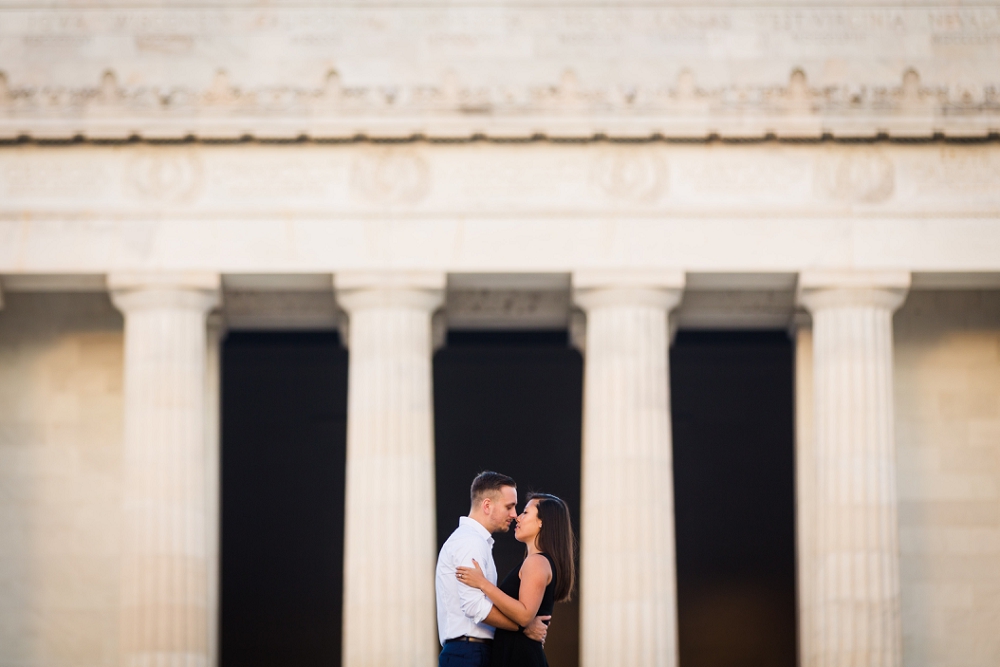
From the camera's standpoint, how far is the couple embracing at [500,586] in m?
20.6

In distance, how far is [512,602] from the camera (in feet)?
67.2

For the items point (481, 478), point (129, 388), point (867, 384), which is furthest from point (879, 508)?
point (481, 478)

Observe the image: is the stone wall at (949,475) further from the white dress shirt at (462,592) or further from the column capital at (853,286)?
the white dress shirt at (462,592)

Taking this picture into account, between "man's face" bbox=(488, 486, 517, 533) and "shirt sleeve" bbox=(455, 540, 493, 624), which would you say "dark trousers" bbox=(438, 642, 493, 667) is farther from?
"man's face" bbox=(488, 486, 517, 533)

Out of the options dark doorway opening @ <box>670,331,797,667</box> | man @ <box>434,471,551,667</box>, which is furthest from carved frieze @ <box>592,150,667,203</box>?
man @ <box>434,471,551,667</box>

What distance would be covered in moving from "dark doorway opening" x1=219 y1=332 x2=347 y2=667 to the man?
3820 centimetres

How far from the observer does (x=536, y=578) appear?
20562 millimetres

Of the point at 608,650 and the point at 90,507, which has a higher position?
the point at 90,507

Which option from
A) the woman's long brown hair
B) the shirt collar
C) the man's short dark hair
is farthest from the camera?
the man's short dark hair

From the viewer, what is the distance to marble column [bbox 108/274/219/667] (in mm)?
43000

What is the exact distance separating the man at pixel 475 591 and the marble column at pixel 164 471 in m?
23.5

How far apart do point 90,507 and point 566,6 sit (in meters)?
20.0

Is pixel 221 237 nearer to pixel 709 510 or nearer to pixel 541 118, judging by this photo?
pixel 541 118

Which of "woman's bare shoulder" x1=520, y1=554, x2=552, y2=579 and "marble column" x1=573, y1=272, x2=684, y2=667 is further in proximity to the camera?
"marble column" x1=573, y1=272, x2=684, y2=667
